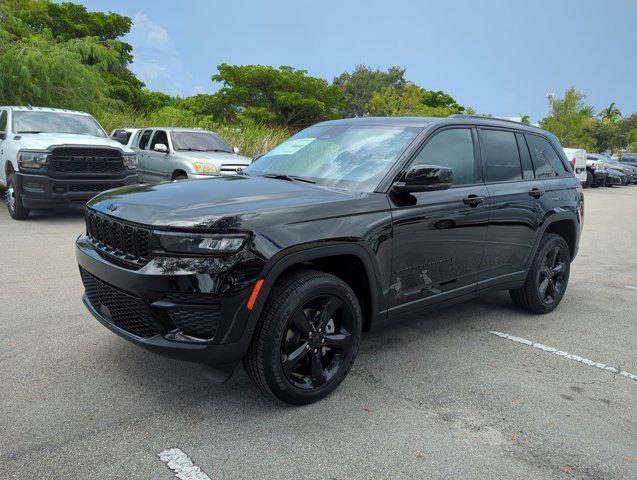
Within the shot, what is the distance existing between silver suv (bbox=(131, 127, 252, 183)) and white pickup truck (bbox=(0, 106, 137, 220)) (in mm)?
1529

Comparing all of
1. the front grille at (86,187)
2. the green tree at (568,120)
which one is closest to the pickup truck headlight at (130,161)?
the front grille at (86,187)

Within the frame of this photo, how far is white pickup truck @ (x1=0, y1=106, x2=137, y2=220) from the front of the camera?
30.2 feet

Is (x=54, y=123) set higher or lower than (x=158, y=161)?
higher

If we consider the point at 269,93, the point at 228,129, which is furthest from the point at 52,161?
the point at 269,93

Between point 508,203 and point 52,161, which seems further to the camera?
point 52,161

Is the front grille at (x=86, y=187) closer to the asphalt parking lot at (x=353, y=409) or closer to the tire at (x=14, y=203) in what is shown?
the tire at (x=14, y=203)

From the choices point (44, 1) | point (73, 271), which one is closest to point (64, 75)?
point (73, 271)

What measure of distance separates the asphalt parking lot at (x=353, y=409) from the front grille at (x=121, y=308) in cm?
47

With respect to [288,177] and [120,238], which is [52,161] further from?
[120,238]

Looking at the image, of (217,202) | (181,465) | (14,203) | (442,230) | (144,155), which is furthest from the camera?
(144,155)

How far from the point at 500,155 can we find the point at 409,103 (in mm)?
61113

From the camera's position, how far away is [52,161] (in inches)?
362

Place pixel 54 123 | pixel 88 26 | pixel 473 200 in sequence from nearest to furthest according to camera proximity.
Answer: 1. pixel 473 200
2. pixel 54 123
3. pixel 88 26

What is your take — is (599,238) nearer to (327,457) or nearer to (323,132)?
(323,132)
